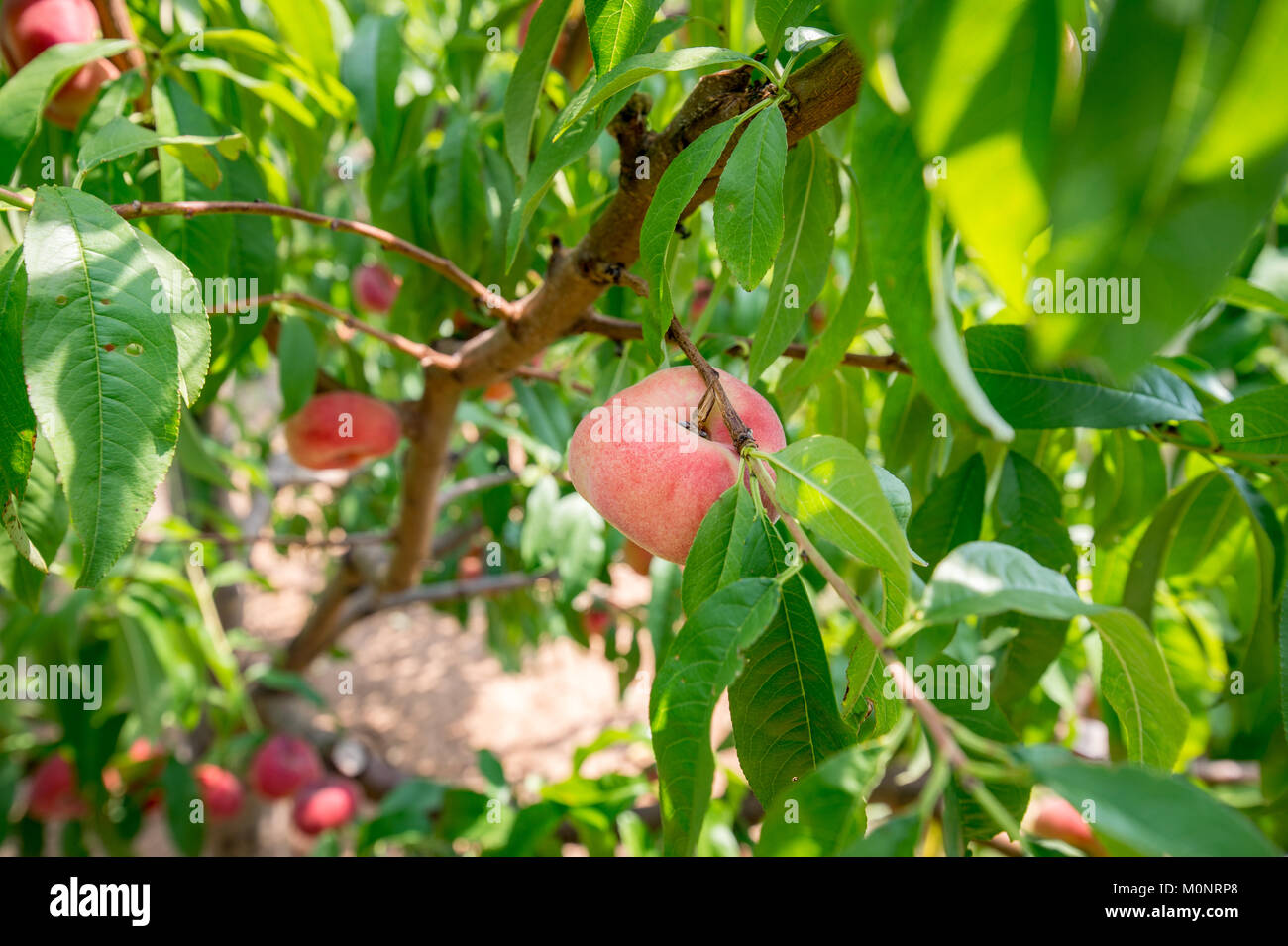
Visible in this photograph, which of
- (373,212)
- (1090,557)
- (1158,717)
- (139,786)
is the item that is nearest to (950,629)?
(1158,717)

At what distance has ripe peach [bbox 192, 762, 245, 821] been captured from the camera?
180cm

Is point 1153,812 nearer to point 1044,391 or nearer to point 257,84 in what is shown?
point 1044,391

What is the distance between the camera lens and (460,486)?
1.44 meters

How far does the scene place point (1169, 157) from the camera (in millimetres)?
190

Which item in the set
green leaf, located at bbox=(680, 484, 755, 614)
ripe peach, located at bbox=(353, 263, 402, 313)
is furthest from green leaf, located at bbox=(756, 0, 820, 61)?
ripe peach, located at bbox=(353, 263, 402, 313)

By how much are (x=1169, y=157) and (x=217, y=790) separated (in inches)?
80.8

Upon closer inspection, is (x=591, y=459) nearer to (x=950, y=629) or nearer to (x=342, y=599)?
(x=950, y=629)

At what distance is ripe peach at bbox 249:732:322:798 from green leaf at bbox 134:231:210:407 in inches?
65.0

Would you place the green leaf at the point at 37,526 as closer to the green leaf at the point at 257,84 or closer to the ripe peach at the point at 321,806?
the green leaf at the point at 257,84

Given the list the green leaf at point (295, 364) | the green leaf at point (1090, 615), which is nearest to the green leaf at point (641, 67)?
the green leaf at point (1090, 615)

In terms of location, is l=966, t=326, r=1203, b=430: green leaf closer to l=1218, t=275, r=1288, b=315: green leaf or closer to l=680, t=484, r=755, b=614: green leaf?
l=1218, t=275, r=1288, b=315: green leaf

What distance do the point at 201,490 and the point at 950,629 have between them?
193cm

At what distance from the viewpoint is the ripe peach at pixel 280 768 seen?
1820 millimetres

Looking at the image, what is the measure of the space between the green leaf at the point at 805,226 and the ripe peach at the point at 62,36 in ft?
2.50
